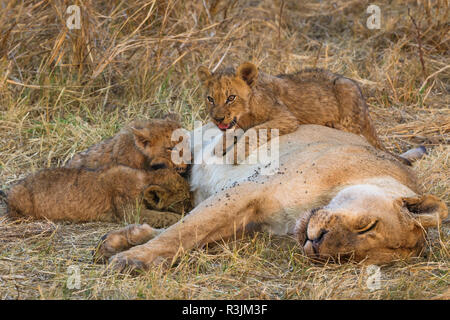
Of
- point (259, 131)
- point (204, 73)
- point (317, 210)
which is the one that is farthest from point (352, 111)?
point (317, 210)

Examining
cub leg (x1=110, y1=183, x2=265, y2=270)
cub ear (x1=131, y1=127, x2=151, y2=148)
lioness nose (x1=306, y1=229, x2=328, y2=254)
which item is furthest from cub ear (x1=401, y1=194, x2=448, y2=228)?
cub ear (x1=131, y1=127, x2=151, y2=148)

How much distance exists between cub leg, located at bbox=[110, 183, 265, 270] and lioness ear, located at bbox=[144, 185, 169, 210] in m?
0.73

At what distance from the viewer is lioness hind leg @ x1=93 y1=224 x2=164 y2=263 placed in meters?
3.67

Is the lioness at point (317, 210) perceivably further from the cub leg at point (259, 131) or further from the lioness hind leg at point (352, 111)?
the lioness hind leg at point (352, 111)

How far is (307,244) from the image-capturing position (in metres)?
3.34

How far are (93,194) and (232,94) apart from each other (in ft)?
3.91

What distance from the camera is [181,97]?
6.63 meters

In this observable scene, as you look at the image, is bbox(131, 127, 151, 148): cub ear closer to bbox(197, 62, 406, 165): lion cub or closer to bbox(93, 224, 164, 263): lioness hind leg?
bbox(197, 62, 406, 165): lion cub

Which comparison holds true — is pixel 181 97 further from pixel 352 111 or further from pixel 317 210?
pixel 317 210

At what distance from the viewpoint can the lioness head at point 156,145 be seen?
15.2 ft

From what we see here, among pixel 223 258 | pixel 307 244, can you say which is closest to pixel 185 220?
pixel 223 258

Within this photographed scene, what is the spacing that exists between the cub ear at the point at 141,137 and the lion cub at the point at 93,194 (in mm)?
233

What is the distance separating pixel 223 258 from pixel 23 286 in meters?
1.07
